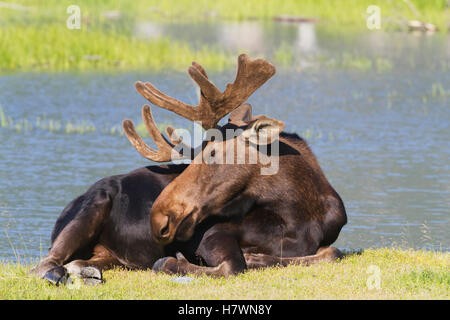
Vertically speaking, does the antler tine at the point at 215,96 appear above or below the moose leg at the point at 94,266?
above

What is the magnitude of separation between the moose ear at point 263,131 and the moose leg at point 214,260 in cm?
89

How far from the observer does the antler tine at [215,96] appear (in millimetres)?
9336

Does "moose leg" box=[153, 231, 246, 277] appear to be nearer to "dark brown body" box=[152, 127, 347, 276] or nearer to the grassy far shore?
"dark brown body" box=[152, 127, 347, 276]

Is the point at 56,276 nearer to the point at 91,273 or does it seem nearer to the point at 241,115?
the point at 91,273

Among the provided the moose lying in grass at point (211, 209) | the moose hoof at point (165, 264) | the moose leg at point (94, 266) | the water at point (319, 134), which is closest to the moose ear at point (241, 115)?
the moose lying in grass at point (211, 209)

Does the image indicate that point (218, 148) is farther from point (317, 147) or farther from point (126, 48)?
point (126, 48)

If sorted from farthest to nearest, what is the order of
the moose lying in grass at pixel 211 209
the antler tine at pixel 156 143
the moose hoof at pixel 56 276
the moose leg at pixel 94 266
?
the antler tine at pixel 156 143, the moose lying in grass at pixel 211 209, the moose leg at pixel 94 266, the moose hoof at pixel 56 276

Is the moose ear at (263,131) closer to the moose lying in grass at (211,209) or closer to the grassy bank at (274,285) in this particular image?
the moose lying in grass at (211,209)

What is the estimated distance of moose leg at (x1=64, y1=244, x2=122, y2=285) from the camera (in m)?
8.50

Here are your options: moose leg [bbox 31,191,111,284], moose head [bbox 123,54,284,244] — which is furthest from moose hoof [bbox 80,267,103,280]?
moose head [bbox 123,54,284,244]

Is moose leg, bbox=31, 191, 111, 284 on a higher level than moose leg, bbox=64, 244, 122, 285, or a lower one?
higher

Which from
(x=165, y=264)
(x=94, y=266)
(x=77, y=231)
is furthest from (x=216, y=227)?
(x=77, y=231)

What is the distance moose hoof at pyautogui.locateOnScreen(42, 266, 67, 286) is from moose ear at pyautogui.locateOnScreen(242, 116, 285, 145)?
2013 mm

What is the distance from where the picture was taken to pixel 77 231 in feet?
30.5
